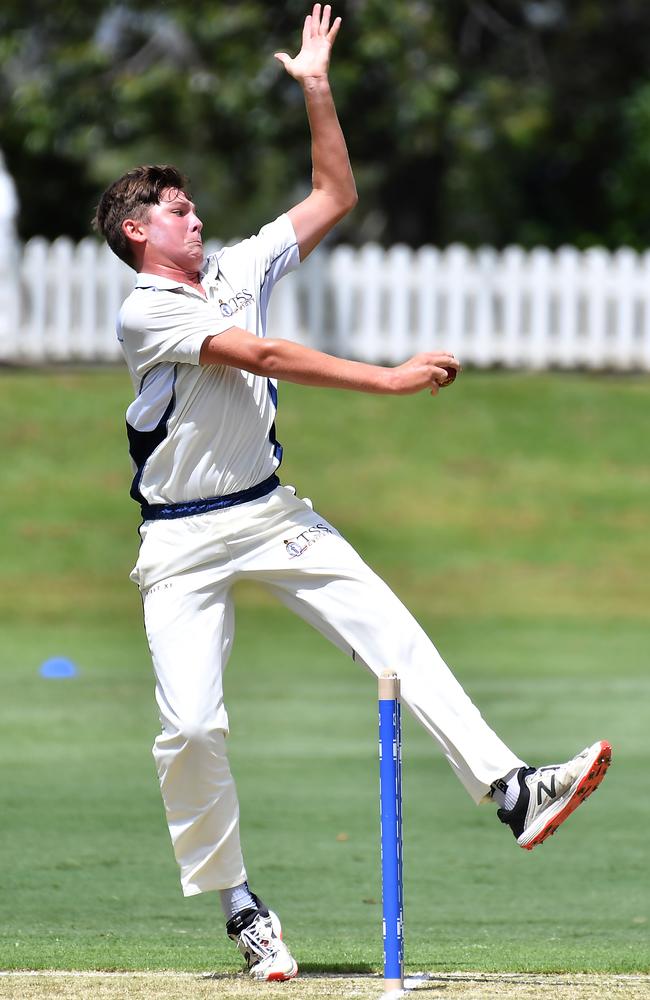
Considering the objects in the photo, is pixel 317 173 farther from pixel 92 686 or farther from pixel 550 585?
pixel 550 585

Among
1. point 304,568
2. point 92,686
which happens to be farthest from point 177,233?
point 92,686

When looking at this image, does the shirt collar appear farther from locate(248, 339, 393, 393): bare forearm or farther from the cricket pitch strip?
the cricket pitch strip

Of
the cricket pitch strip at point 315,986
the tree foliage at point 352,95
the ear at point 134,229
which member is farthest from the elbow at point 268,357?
the tree foliage at point 352,95

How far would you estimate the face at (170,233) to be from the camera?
17.4 ft

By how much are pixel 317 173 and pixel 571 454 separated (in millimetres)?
13562

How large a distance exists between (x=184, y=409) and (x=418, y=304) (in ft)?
52.1

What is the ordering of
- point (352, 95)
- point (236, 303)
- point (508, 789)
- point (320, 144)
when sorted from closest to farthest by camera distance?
point (508, 789)
point (236, 303)
point (320, 144)
point (352, 95)

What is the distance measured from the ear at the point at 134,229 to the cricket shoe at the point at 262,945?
2.08 meters

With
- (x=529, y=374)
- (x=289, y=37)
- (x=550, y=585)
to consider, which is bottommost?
(x=550, y=585)

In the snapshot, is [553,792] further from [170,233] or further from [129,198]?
[129,198]

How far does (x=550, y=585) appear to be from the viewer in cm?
1617

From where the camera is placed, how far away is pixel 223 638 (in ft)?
17.3

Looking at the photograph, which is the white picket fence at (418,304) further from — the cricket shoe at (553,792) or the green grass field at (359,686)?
the cricket shoe at (553,792)

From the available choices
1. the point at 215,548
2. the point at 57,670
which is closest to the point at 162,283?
the point at 215,548
